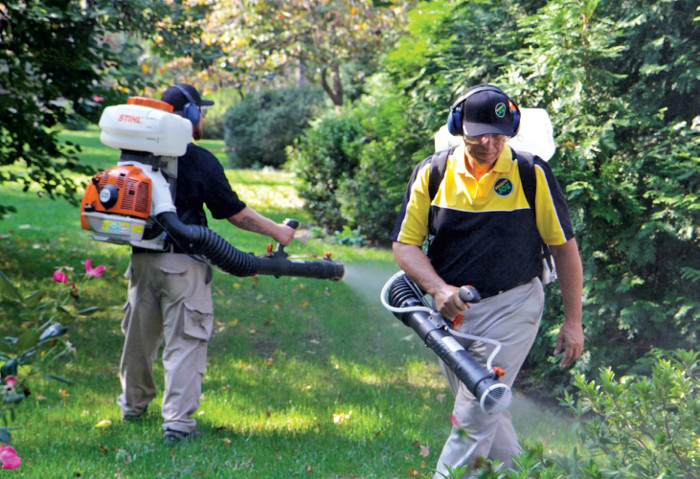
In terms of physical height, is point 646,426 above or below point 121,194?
below

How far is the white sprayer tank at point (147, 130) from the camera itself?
4273 mm

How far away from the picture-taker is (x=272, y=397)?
574cm

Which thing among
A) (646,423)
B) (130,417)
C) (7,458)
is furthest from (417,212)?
(130,417)

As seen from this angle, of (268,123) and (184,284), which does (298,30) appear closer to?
(268,123)

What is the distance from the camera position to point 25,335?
95.7 inches

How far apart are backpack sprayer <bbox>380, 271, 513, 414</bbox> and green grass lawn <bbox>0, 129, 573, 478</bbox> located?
4.04 ft

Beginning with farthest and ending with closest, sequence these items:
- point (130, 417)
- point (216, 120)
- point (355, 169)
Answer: point (216, 120) < point (355, 169) < point (130, 417)

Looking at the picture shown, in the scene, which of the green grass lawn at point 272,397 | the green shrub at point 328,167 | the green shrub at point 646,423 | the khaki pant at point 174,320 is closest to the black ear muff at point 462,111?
the green shrub at point 646,423

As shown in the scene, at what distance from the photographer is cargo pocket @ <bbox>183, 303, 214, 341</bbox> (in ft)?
15.2

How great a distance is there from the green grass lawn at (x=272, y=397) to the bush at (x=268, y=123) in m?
11.2

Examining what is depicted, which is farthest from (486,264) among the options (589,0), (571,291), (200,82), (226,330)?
(200,82)

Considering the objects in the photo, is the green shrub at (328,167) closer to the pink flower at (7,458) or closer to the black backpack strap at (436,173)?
the black backpack strap at (436,173)

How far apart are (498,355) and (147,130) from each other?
2171mm

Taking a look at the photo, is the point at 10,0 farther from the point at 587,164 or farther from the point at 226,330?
the point at 587,164
